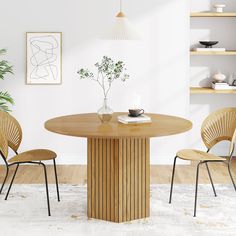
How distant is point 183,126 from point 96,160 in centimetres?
68

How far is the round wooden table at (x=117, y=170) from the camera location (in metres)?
3.82

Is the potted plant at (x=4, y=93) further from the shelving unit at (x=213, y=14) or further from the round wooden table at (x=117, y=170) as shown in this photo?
the shelving unit at (x=213, y=14)

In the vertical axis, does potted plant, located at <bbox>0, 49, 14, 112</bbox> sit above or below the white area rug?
above

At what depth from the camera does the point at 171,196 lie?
453 cm

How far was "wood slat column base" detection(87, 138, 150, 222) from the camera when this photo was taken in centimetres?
384

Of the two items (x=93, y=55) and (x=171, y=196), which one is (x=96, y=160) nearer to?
(x=171, y=196)

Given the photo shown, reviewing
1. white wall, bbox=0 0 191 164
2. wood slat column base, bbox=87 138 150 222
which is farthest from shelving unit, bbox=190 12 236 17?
wood slat column base, bbox=87 138 150 222

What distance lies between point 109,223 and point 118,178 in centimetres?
35

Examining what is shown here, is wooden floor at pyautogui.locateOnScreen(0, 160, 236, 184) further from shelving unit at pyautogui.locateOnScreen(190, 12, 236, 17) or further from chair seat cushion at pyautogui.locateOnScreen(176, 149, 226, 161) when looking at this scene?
shelving unit at pyautogui.locateOnScreen(190, 12, 236, 17)

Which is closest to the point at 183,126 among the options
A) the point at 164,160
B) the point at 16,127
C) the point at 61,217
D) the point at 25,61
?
the point at 61,217

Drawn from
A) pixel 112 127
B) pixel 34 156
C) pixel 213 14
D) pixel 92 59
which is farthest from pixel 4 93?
pixel 213 14

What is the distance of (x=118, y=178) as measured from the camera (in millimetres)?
3834

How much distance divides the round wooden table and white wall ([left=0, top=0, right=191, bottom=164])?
189 centimetres

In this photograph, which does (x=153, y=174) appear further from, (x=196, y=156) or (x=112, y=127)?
(x=112, y=127)
